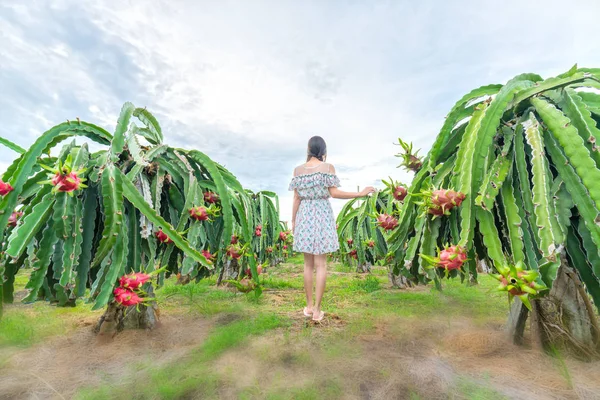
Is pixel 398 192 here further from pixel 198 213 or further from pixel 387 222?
pixel 198 213

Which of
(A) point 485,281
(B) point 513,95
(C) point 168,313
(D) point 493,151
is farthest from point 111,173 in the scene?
(A) point 485,281

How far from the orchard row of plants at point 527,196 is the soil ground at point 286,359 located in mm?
477

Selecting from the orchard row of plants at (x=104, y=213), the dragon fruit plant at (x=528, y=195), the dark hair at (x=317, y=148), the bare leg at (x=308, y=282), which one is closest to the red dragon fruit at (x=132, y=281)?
the orchard row of plants at (x=104, y=213)

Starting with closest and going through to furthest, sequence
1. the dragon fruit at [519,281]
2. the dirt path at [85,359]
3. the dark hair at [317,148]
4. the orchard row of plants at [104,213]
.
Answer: the dragon fruit at [519,281], the dirt path at [85,359], the orchard row of plants at [104,213], the dark hair at [317,148]

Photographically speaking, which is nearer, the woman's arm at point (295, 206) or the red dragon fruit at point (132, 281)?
the red dragon fruit at point (132, 281)

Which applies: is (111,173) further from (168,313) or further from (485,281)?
(485,281)

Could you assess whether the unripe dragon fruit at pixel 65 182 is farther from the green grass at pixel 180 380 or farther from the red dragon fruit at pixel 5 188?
the green grass at pixel 180 380

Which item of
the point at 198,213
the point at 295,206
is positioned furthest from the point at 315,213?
the point at 198,213

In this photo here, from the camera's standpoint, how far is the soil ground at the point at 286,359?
1682mm

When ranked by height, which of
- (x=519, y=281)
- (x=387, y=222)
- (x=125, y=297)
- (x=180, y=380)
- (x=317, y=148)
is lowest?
(x=180, y=380)

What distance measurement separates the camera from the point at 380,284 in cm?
529

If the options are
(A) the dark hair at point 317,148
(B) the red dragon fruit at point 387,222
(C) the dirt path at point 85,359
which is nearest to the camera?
(C) the dirt path at point 85,359

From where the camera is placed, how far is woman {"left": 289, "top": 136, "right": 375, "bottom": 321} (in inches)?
128

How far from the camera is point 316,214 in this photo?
332 cm
